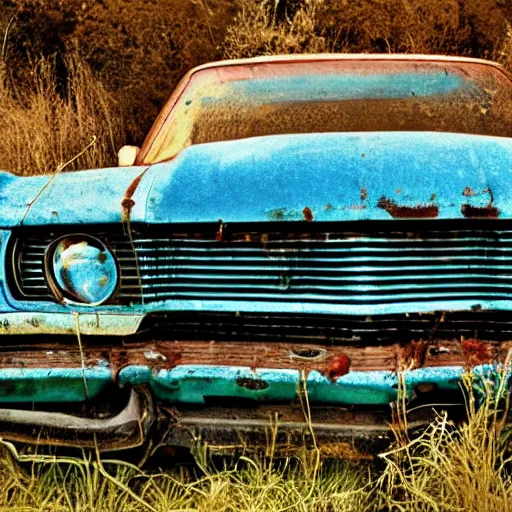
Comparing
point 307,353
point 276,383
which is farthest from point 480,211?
point 276,383

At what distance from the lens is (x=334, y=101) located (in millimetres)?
2863

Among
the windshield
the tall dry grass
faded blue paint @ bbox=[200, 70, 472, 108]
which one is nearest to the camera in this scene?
the windshield

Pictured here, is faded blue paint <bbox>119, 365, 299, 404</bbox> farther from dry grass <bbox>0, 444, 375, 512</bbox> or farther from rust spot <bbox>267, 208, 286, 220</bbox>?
rust spot <bbox>267, 208, 286, 220</bbox>

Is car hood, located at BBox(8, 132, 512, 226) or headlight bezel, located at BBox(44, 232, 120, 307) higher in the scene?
car hood, located at BBox(8, 132, 512, 226)

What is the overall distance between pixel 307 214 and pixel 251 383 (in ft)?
1.52

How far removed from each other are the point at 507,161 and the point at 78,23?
771 cm

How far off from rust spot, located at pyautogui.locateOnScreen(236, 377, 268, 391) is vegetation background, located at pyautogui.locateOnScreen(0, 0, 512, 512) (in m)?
0.22

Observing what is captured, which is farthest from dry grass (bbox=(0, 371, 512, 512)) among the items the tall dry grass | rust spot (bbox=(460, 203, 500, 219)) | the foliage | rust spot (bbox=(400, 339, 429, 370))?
the foliage

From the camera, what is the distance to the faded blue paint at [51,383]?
1992mm

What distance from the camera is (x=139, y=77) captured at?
8586 mm

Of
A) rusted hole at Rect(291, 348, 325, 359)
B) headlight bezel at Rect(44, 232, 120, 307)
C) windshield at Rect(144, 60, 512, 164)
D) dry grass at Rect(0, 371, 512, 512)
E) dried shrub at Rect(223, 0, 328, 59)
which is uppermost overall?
windshield at Rect(144, 60, 512, 164)

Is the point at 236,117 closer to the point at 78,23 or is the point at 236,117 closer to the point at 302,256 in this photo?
the point at 302,256

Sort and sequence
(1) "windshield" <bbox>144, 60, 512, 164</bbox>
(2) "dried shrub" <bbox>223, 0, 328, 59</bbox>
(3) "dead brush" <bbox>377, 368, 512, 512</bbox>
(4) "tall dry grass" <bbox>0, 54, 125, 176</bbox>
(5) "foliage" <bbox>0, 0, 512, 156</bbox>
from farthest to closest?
(5) "foliage" <bbox>0, 0, 512, 156</bbox> < (2) "dried shrub" <bbox>223, 0, 328, 59</bbox> < (4) "tall dry grass" <bbox>0, 54, 125, 176</bbox> < (1) "windshield" <bbox>144, 60, 512, 164</bbox> < (3) "dead brush" <bbox>377, 368, 512, 512</bbox>

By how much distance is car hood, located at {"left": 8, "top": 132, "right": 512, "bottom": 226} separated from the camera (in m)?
1.86
